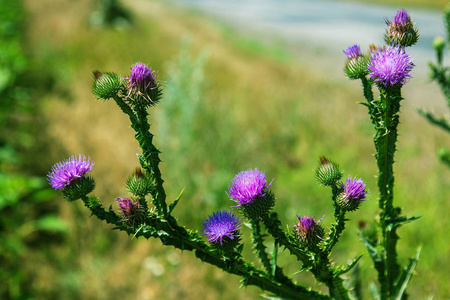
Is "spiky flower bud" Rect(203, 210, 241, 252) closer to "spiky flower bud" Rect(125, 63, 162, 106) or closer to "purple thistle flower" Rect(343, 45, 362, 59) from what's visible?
"spiky flower bud" Rect(125, 63, 162, 106)

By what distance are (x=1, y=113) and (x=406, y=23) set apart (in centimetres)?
544

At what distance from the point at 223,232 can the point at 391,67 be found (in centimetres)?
80

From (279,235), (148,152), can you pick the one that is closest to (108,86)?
(148,152)

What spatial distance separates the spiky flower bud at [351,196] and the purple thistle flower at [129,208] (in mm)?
713

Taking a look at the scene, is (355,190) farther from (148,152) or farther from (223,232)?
(148,152)

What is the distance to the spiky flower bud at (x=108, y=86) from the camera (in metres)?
1.55

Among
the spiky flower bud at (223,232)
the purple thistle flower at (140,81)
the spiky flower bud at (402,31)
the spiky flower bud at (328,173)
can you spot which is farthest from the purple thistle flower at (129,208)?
the spiky flower bud at (402,31)

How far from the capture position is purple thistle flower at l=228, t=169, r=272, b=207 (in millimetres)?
1506

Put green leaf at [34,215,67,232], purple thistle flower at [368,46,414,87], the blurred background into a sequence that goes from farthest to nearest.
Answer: green leaf at [34,215,67,232]
the blurred background
purple thistle flower at [368,46,414,87]

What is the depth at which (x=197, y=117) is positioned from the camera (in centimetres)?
859

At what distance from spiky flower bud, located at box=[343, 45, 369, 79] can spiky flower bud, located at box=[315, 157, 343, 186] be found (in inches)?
13.8

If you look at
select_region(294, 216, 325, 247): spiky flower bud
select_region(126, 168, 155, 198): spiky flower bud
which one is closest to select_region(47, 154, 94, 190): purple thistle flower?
select_region(126, 168, 155, 198): spiky flower bud

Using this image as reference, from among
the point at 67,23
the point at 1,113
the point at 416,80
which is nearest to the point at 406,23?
the point at 1,113

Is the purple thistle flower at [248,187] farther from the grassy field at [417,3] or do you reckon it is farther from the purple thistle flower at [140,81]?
the grassy field at [417,3]
